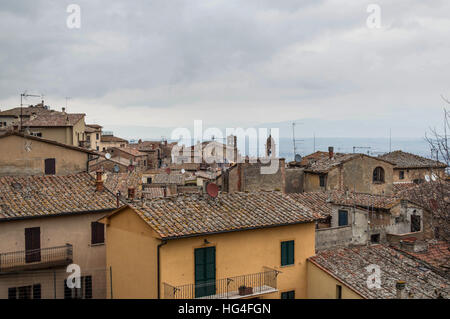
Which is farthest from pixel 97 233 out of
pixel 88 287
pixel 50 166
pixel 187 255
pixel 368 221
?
pixel 368 221

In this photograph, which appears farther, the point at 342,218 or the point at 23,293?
the point at 342,218

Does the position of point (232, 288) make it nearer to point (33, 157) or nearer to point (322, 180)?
point (33, 157)

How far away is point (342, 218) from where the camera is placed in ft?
72.0

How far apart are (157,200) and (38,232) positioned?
569 cm

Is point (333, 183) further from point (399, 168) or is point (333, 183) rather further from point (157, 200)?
point (157, 200)

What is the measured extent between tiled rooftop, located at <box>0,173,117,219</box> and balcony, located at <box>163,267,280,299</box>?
6.78 metres

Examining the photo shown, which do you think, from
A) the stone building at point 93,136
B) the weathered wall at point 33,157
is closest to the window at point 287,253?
the weathered wall at point 33,157

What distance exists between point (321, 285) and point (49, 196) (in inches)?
462

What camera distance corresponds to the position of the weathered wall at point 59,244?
60.5 feet

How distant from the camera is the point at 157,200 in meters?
16.9

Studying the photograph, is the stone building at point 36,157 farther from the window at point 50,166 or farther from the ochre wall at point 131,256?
the ochre wall at point 131,256

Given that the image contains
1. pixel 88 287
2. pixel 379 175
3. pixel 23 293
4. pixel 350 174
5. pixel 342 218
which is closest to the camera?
pixel 23 293

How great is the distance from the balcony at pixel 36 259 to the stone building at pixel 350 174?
67.5 ft
